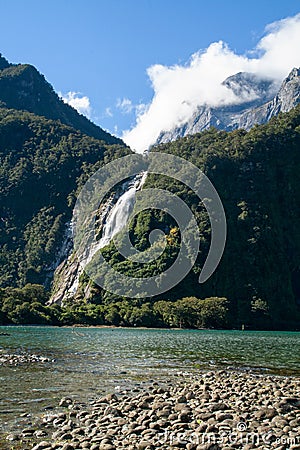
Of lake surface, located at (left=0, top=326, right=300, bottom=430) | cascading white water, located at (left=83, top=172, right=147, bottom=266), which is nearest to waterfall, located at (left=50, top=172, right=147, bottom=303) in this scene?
cascading white water, located at (left=83, top=172, right=147, bottom=266)

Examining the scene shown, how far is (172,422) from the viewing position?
37.4ft

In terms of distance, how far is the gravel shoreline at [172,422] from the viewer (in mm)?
9828

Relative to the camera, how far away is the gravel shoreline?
32.2 feet

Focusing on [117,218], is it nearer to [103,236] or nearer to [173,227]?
[103,236]

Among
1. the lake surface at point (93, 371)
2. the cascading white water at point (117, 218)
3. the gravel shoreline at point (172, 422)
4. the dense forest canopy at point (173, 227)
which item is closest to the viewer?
the gravel shoreline at point (172, 422)

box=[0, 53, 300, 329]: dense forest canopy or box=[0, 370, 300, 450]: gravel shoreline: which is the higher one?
box=[0, 53, 300, 329]: dense forest canopy

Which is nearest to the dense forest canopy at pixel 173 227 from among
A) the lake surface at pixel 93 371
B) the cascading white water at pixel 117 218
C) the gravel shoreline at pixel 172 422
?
the cascading white water at pixel 117 218

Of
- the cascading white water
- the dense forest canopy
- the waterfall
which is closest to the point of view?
the dense forest canopy

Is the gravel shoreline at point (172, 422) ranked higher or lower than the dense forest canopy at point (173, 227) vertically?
lower

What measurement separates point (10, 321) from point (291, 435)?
241 ft

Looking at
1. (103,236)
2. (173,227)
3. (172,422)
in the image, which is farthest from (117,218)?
(172,422)

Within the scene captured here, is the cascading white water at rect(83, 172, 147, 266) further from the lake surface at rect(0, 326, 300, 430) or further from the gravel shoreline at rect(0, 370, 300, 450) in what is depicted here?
the gravel shoreline at rect(0, 370, 300, 450)

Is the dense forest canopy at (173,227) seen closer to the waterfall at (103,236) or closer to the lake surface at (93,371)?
the waterfall at (103,236)

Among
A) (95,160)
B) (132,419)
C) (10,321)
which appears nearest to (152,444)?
(132,419)
